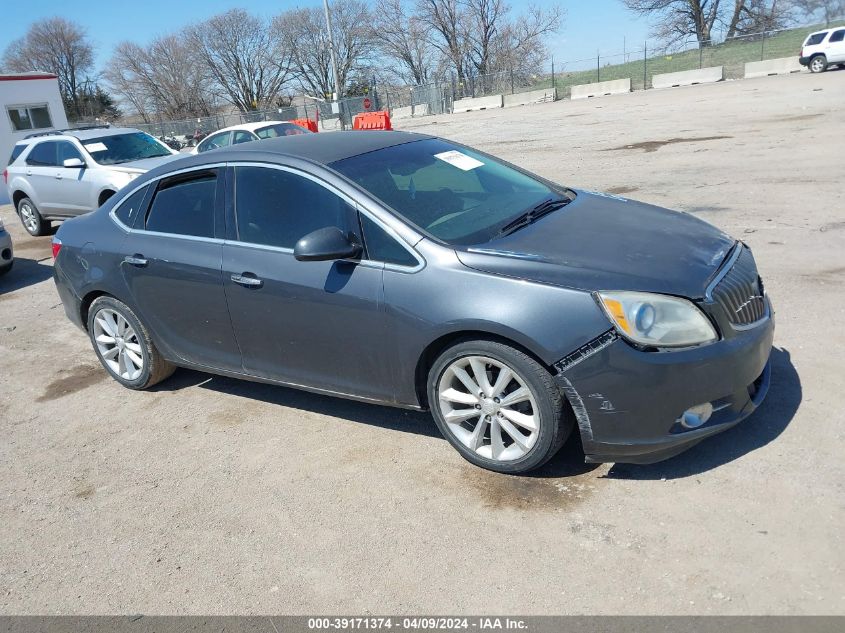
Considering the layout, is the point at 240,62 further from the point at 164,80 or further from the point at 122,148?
the point at 122,148

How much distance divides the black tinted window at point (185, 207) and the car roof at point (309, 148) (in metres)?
0.11

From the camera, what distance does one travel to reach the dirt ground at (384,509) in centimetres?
300

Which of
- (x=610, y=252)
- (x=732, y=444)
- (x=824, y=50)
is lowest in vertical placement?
(x=732, y=444)

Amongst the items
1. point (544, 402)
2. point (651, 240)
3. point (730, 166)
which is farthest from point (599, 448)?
point (730, 166)

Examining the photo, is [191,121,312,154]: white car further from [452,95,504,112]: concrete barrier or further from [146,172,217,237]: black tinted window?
[452,95,504,112]: concrete barrier

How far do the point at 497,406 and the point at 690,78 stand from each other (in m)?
39.4

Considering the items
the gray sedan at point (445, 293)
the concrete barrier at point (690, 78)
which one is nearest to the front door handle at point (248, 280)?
the gray sedan at point (445, 293)

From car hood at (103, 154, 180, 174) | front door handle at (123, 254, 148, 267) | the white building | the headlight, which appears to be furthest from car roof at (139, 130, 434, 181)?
the white building

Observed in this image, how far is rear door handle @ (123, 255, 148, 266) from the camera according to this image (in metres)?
4.94

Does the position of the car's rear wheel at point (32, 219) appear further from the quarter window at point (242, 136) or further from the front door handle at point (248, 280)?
the front door handle at point (248, 280)

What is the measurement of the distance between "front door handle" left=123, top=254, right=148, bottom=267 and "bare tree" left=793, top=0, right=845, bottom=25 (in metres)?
59.3

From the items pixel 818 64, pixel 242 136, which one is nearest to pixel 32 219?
pixel 242 136

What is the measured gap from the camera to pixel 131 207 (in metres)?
5.23

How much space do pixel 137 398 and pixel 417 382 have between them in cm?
258
